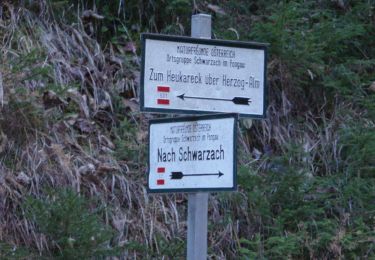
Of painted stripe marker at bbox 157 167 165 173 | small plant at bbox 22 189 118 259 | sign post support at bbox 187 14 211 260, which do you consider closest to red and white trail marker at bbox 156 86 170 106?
painted stripe marker at bbox 157 167 165 173

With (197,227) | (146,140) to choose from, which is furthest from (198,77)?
(146,140)

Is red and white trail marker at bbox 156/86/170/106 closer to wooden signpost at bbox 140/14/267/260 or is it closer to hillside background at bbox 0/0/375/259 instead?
wooden signpost at bbox 140/14/267/260

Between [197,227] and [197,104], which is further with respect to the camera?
[197,104]

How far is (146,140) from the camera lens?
6438 mm

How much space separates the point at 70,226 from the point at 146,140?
140 centimetres

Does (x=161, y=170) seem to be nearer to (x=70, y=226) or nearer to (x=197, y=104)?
(x=197, y=104)

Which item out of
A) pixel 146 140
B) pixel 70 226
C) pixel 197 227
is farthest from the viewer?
pixel 146 140

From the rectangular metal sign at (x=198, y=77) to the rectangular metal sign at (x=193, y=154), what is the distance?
117 millimetres

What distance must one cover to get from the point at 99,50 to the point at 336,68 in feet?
6.53

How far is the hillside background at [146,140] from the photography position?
5625mm

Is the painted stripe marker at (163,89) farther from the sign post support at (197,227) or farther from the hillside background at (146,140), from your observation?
the hillside background at (146,140)

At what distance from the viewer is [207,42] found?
395 centimetres

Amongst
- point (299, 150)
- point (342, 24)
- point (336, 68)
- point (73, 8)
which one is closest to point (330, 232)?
point (299, 150)

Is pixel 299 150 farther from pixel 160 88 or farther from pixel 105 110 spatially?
pixel 160 88
